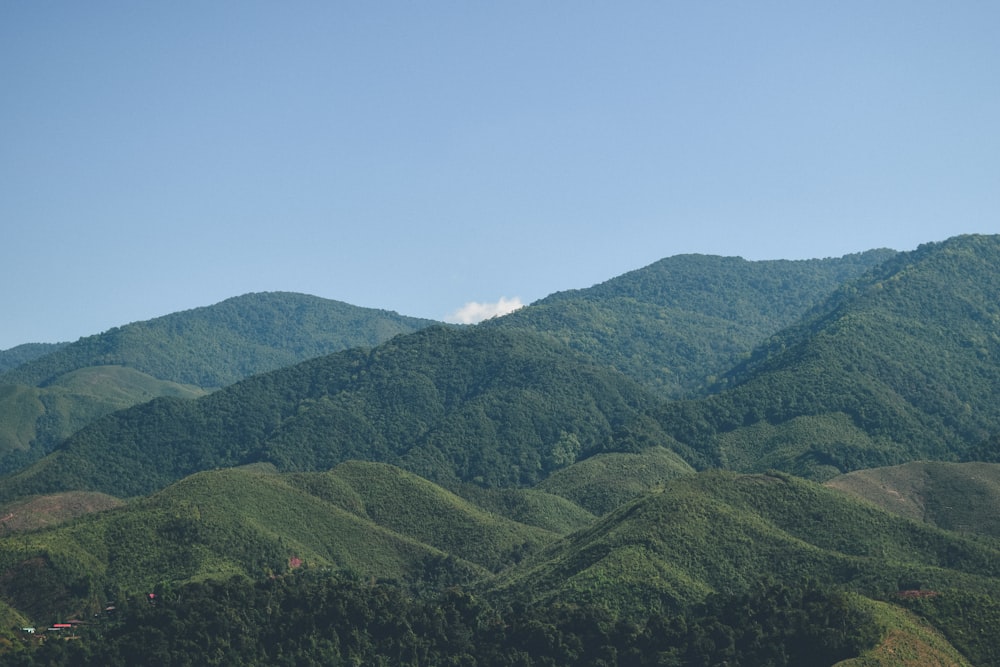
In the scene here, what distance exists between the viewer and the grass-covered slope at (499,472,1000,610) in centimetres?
16700

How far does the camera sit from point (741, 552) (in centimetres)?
17875

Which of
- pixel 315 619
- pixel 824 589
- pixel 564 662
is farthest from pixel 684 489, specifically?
pixel 315 619

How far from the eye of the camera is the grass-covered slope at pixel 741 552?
167000 millimetres

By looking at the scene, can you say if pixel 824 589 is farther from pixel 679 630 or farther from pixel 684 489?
pixel 684 489

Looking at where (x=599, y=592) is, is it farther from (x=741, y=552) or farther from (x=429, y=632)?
(x=429, y=632)

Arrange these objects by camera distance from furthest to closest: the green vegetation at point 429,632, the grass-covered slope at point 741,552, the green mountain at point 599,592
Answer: the grass-covered slope at point 741,552, the green mountain at point 599,592, the green vegetation at point 429,632

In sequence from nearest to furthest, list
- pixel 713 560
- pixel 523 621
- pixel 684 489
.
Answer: pixel 523 621 < pixel 713 560 < pixel 684 489

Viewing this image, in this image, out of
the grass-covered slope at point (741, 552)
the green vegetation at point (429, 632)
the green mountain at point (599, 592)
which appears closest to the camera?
the green vegetation at point (429, 632)

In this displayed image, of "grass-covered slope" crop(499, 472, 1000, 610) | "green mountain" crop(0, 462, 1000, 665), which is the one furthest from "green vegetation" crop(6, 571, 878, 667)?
"grass-covered slope" crop(499, 472, 1000, 610)

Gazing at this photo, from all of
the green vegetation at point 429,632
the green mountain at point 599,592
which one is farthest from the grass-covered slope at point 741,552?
the green vegetation at point 429,632

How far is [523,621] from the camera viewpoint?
149875 mm

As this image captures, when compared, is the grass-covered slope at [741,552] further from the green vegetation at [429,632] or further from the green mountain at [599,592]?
the green vegetation at [429,632]

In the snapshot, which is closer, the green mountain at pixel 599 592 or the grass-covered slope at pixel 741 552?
the green mountain at pixel 599 592

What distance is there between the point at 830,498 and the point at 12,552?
11386cm
